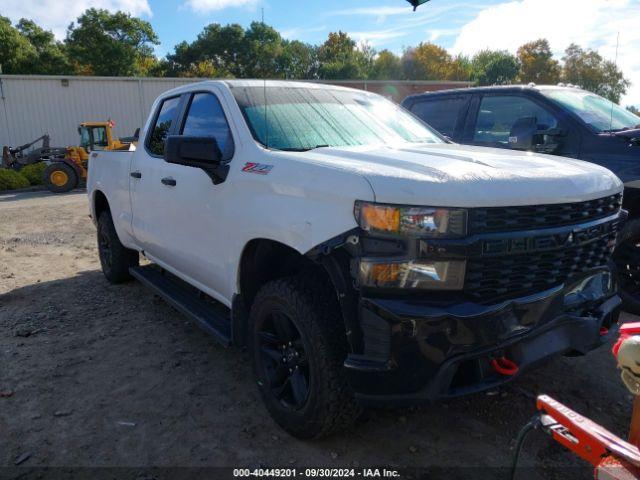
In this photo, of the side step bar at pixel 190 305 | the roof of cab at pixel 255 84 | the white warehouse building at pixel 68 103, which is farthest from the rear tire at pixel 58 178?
the roof of cab at pixel 255 84

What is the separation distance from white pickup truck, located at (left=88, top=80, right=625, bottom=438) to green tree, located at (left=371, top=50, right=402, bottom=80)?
165 ft

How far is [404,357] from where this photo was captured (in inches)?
85.4

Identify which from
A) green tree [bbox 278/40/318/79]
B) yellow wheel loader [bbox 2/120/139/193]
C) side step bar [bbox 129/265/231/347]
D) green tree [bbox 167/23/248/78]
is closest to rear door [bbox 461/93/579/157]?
side step bar [bbox 129/265/231/347]

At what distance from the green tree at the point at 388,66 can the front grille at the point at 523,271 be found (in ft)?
167

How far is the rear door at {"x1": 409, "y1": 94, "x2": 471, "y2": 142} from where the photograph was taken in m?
5.84

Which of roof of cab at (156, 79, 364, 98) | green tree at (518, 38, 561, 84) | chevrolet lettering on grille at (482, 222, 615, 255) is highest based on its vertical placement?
green tree at (518, 38, 561, 84)

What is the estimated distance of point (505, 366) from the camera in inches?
91.5

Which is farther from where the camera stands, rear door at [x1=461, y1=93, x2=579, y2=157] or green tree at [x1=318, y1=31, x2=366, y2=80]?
green tree at [x1=318, y1=31, x2=366, y2=80]

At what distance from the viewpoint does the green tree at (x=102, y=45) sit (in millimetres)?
42812

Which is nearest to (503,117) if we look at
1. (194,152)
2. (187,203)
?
(187,203)

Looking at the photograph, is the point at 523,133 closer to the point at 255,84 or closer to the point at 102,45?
the point at 255,84

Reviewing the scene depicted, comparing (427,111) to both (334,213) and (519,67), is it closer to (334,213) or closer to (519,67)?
(334,213)

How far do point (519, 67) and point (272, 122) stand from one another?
56.6 m

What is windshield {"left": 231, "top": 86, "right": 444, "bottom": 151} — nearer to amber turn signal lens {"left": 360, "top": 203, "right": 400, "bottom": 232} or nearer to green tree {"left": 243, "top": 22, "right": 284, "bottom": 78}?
amber turn signal lens {"left": 360, "top": 203, "right": 400, "bottom": 232}
